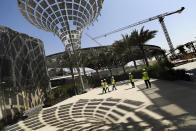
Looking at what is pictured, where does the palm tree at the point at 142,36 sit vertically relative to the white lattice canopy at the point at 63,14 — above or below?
below

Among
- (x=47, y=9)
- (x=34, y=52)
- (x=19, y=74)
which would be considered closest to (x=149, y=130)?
(x=19, y=74)

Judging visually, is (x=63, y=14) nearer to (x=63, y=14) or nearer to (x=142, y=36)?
(x=63, y=14)

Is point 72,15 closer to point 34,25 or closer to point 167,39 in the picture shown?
point 34,25

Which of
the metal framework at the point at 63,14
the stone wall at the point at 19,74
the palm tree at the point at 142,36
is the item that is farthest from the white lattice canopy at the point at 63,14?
the palm tree at the point at 142,36

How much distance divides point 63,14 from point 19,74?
10.9 m

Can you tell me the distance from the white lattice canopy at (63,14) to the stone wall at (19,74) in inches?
154

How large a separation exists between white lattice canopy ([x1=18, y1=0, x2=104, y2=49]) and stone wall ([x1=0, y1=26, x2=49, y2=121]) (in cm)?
392

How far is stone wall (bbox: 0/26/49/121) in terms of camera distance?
30.1 feet

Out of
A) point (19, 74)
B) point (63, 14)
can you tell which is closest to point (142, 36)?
point (63, 14)

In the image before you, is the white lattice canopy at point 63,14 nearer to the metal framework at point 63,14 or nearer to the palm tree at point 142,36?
the metal framework at point 63,14

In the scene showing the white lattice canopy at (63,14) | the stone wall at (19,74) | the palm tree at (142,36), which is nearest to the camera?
the stone wall at (19,74)

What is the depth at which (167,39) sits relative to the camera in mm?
68750

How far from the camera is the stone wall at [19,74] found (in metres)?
9.18

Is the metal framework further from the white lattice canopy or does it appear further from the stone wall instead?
the stone wall
